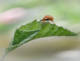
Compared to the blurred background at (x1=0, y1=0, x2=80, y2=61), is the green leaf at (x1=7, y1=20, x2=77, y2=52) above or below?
below

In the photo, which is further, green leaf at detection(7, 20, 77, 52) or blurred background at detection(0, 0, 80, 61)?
blurred background at detection(0, 0, 80, 61)

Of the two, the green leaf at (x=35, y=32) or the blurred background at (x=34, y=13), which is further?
the blurred background at (x=34, y=13)

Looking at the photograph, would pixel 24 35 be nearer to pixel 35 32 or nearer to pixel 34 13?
pixel 35 32

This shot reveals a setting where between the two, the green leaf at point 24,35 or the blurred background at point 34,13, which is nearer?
the green leaf at point 24,35

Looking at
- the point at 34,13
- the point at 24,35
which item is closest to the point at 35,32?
the point at 24,35

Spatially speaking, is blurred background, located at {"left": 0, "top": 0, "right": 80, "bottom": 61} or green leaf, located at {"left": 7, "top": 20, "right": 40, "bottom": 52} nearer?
green leaf, located at {"left": 7, "top": 20, "right": 40, "bottom": 52}

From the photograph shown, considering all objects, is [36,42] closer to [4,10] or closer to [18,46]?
[18,46]

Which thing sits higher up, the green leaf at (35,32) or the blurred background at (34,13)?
the blurred background at (34,13)
